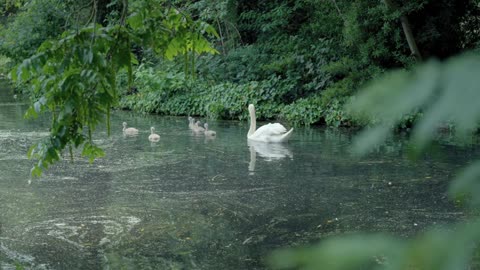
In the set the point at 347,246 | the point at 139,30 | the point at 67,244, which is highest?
the point at 139,30

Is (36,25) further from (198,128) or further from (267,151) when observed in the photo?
(267,151)

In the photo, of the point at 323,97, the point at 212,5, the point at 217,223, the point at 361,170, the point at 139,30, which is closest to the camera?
the point at 139,30

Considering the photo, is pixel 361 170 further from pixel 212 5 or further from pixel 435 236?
pixel 212 5

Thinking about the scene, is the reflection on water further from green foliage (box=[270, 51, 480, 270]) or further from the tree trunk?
green foliage (box=[270, 51, 480, 270])

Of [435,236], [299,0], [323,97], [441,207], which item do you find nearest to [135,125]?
[323,97]

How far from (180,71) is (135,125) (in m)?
5.39

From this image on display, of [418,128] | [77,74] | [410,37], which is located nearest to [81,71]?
[77,74]

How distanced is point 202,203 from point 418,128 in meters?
7.68

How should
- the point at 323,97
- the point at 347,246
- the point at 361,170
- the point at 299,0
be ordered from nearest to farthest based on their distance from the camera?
the point at 347,246 → the point at 361,170 → the point at 323,97 → the point at 299,0

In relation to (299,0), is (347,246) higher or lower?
lower

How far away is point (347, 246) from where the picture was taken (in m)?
0.67

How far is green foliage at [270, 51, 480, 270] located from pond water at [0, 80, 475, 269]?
11.9 ft

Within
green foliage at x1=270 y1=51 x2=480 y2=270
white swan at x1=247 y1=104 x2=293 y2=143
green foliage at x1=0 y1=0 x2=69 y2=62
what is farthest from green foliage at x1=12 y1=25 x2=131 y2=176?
green foliage at x1=0 y1=0 x2=69 y2=62

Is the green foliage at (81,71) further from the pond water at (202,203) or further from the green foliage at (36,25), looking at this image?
the green foliage at (36,25)
